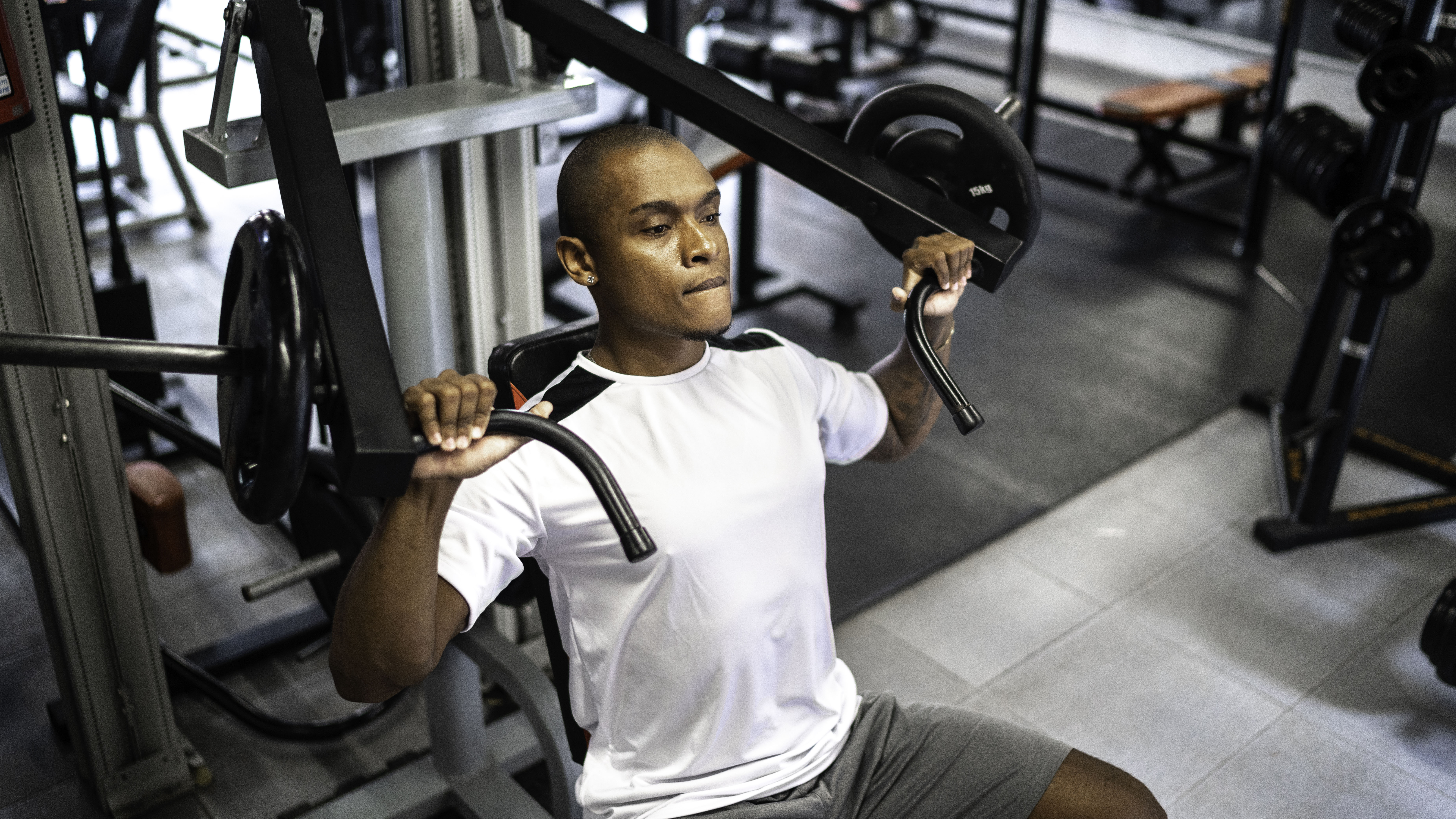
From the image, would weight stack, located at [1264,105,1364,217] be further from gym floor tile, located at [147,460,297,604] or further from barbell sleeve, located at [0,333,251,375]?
barbell sleeve, located at [0,333,251,375]

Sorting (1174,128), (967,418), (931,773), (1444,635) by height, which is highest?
(967,418)

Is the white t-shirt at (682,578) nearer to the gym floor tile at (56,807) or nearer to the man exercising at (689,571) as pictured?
the man exercising at (689,571)

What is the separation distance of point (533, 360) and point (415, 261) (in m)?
0.37

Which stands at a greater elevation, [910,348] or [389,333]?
[910,348]

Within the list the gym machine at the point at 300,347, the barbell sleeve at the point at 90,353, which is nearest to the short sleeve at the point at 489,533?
the gym machine at the point at 300,347

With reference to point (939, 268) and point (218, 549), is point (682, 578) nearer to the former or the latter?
point (939, 268)

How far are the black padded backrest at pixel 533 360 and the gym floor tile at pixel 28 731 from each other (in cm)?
112

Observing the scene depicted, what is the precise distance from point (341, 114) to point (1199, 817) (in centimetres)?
175

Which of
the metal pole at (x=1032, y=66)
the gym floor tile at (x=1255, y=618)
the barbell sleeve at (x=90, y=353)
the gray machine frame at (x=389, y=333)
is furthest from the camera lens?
the metal pole at (x=1032, y=66)

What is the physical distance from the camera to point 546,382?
1.56 m

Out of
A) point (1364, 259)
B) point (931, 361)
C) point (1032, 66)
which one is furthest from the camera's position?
point (1032, 66)

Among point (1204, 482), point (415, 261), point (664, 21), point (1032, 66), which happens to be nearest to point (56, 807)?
point (415, 261)

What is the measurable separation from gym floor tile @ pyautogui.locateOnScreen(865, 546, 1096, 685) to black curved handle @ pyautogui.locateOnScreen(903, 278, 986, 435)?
1156 millimetres

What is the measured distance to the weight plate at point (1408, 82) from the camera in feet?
8.26
